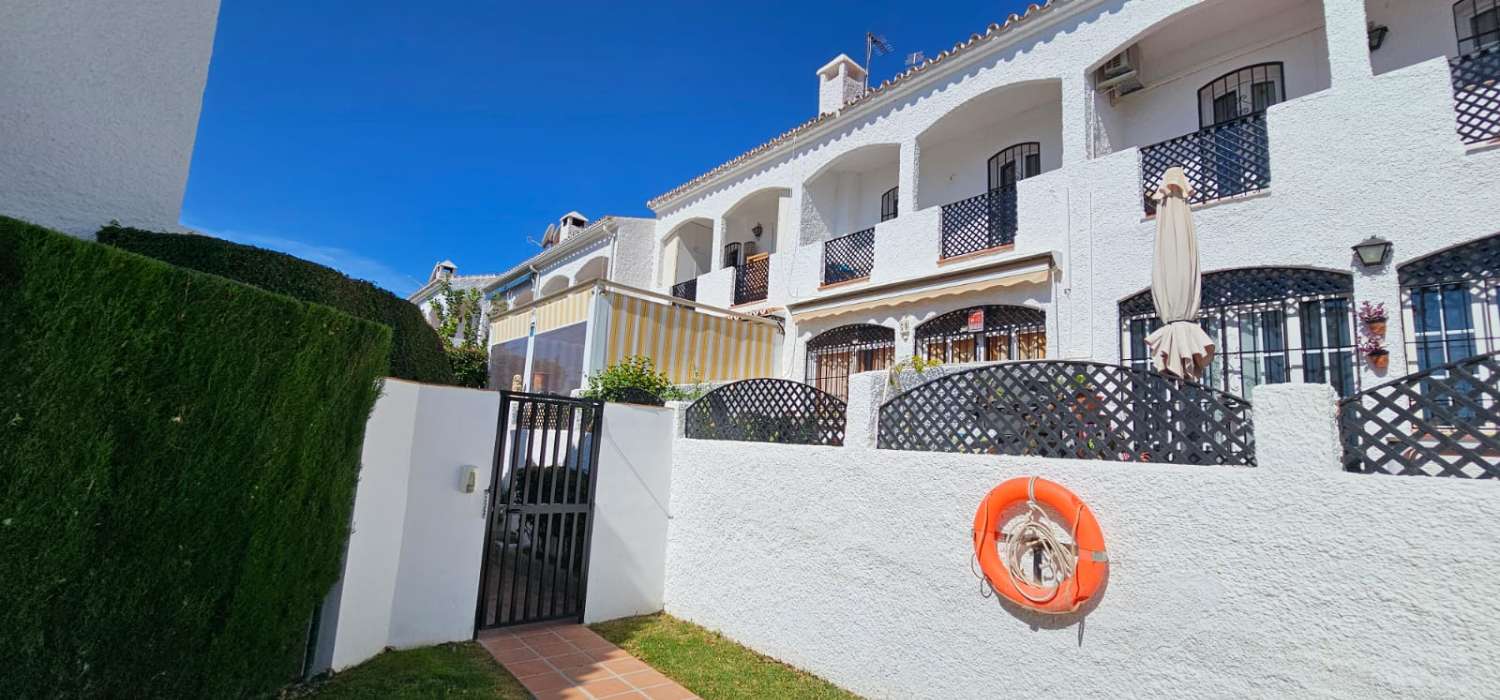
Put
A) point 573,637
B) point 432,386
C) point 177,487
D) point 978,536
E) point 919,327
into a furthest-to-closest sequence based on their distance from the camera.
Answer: point 919,327
point 573,637
point 432,386
point 978,536
point 177,487

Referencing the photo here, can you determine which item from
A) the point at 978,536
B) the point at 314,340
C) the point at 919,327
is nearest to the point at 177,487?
the point at 314,340

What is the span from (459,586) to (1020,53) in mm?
15625

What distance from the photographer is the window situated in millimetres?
10688

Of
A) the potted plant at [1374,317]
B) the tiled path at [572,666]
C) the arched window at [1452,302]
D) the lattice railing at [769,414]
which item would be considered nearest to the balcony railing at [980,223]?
the potted plant at [1374,317]

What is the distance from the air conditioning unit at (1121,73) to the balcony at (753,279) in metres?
10.0

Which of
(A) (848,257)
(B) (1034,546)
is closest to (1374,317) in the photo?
(B) (1034,546)

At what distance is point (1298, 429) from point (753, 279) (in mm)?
16913

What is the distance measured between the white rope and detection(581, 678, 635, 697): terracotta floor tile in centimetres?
479

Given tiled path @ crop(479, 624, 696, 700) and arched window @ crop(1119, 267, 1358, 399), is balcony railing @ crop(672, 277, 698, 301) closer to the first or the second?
arched window @ crop(1119, 267, 1358, 399)

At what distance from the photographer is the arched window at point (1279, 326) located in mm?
10422

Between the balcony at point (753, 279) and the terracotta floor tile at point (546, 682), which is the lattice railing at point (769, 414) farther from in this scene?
the balcony at point (753, 279)

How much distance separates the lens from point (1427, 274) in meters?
9.68

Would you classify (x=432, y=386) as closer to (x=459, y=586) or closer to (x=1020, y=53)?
(x=459, y=586)

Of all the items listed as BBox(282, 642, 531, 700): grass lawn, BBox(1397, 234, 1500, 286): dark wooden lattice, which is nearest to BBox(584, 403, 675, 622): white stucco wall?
BBox(282, 642, 531, 700): grass lawn
